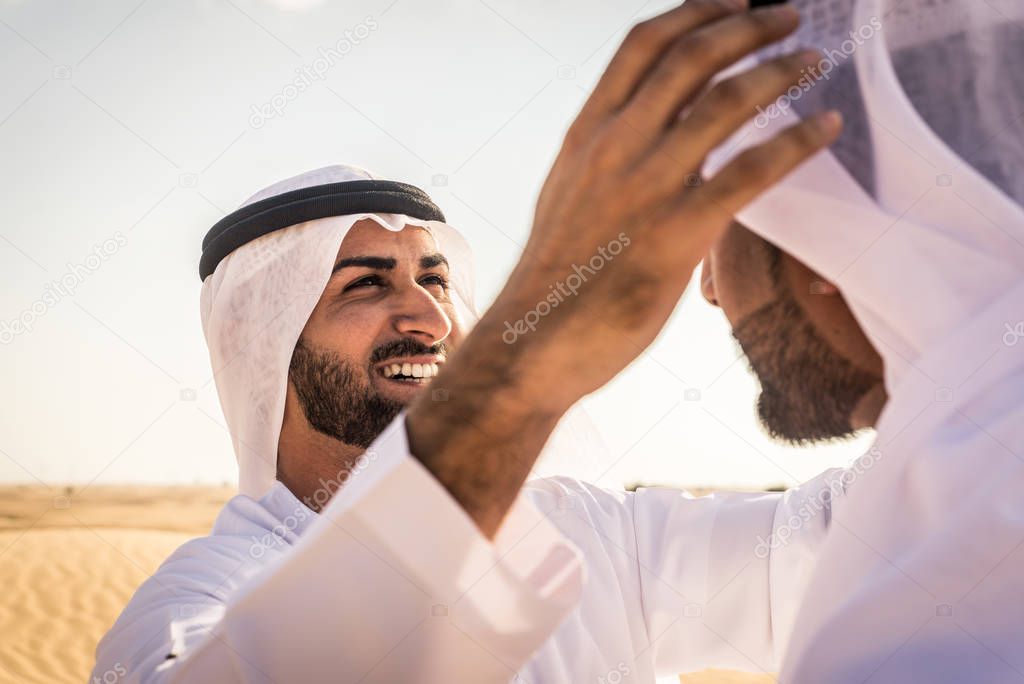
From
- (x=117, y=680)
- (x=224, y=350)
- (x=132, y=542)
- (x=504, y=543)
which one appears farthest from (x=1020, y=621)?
(x=132, y=542)

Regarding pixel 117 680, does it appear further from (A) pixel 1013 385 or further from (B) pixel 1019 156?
(B) pixel 1019 156

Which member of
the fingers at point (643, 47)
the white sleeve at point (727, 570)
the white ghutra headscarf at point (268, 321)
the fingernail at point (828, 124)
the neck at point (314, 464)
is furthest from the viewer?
the white ghutra headscarf at point (268, 321)

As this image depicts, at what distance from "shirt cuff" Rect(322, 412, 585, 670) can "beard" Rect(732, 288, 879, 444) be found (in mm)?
469

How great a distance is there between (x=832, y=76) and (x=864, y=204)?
0.22 meters

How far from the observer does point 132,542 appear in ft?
72.5

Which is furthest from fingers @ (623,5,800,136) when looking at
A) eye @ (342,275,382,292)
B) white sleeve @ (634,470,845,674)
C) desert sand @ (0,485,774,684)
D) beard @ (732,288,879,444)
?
desert sand @ (0,485,774,684)

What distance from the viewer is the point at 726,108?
1.02 meters

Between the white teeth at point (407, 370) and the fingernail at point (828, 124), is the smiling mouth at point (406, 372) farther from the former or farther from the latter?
the fingernail at point (828, 124)

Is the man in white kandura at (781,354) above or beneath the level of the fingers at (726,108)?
beneath

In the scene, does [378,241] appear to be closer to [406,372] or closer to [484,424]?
[406,372]

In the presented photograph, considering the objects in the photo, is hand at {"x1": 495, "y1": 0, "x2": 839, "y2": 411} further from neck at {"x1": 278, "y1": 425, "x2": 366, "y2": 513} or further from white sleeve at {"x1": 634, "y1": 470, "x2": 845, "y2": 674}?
neck at {"x1": 278, "y1": 425, "x2": 366, "y2": 513}

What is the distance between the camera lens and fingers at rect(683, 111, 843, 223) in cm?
101

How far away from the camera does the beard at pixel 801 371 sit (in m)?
1.38

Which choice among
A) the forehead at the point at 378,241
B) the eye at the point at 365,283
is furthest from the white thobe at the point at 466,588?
the forehead at the point at 378,241
